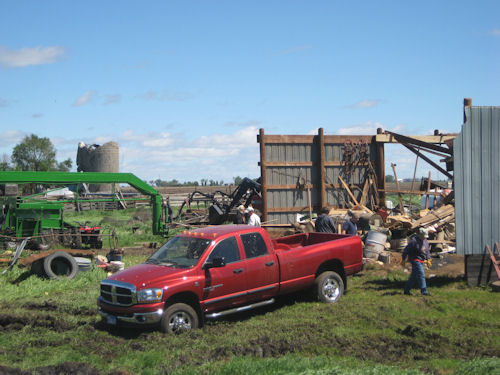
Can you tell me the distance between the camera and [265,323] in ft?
30.3

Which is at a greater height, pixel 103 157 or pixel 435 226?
pixel 103 157

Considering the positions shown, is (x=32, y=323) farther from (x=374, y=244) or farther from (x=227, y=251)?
(x=374, y=244)

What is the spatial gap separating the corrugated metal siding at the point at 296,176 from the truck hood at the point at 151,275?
10.9 meters

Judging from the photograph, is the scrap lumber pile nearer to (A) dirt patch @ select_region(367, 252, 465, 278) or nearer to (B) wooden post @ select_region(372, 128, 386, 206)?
(A) dirt patch @ select_region(367, 252, 465, 278)

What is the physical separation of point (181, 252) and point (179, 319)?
1.47 metres

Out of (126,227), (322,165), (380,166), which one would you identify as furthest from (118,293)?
(126,227)

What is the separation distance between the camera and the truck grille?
28.4 ft

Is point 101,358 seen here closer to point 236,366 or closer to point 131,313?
point 131,313

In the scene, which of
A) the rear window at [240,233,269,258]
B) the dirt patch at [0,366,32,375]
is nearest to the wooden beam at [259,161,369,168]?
the rear window at [240,233,269,258]

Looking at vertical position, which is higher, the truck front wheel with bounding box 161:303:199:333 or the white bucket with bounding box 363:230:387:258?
the white bucket with bounding box 363:230:387:258

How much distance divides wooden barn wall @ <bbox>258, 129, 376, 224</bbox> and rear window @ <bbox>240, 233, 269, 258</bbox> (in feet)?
31.1

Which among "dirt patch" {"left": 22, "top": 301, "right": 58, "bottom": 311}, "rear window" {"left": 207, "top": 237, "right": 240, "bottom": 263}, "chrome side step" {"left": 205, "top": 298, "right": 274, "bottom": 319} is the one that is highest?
"rear window" {"left": 207, "top": 237, "right": 240, "bottom": 263}

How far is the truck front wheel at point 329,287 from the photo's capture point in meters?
10.8

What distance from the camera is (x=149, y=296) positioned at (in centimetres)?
855
